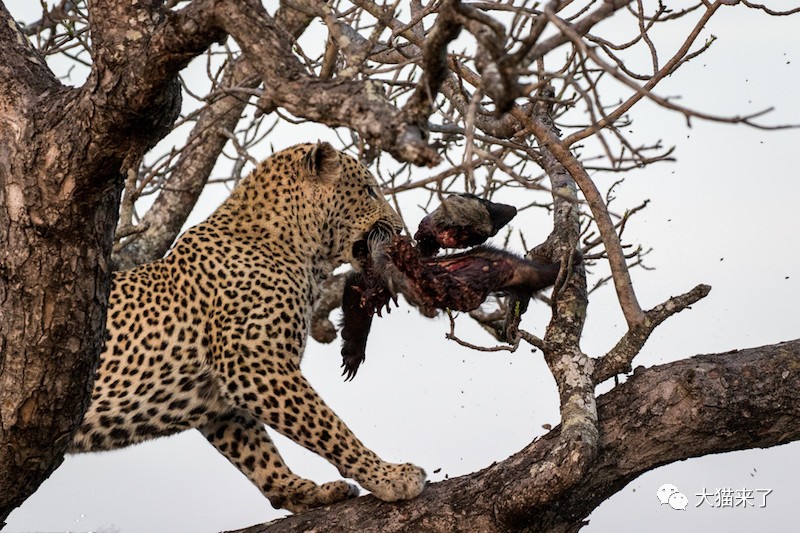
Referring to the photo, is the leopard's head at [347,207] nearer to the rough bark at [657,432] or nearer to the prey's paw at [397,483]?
the prey's paw at [397,483]

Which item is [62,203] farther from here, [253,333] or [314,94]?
[253,333]

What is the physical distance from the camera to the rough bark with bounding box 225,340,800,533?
545cm

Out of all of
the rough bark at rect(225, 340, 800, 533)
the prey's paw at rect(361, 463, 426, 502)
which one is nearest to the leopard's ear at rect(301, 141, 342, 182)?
the prey's paw at rect(361, 463, 426, 502)

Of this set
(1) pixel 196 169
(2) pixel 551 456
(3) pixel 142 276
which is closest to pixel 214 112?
(1) pixel 196 169

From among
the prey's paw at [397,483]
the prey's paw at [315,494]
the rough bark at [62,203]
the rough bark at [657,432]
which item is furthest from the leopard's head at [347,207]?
the rough bark at [62,203]

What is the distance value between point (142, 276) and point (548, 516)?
2948mm

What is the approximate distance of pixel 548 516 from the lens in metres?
5.43

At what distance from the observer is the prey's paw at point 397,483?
571cm

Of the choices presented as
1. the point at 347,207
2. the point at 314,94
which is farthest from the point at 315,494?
the point at 314,94

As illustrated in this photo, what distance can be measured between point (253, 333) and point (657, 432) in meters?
2.42

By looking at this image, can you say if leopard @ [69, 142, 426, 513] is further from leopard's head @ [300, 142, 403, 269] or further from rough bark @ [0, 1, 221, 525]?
rough bark @ [0, 1, 221, 525]

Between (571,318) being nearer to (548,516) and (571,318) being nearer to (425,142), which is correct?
(548,516)

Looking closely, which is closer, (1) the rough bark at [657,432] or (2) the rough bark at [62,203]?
(2) the rough bark at [62,203]

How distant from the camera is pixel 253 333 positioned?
656cm
